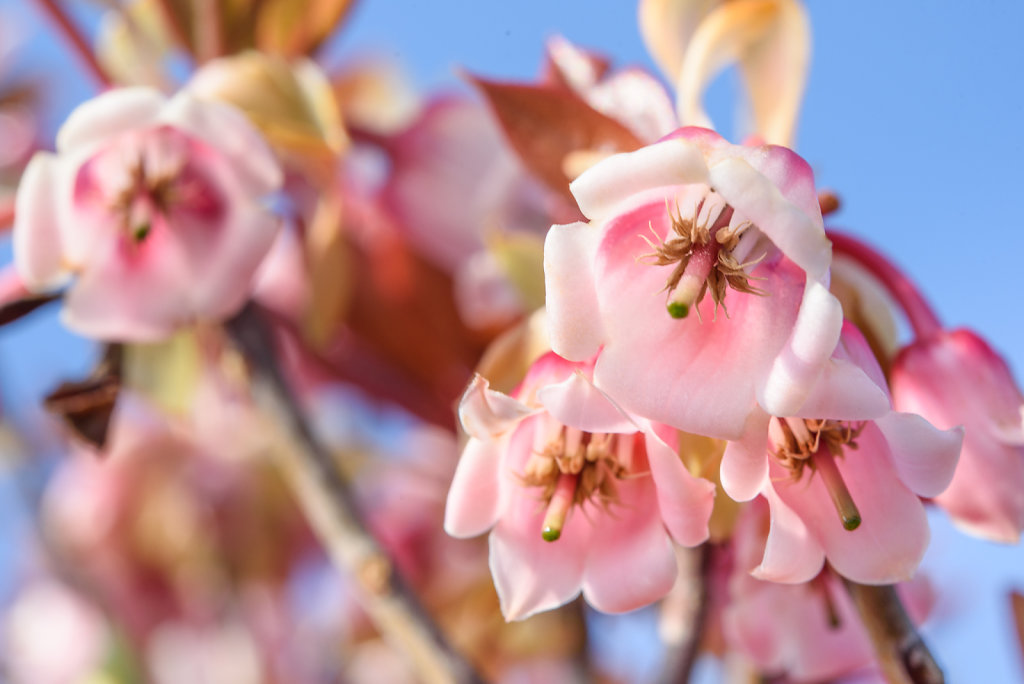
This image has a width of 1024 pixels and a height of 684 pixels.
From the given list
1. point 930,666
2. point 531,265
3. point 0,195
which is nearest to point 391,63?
point 0,195

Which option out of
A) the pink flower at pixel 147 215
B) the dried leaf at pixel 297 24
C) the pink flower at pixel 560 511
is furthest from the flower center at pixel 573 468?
the dried leaf at pixel 297 24

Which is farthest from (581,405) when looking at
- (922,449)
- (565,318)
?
(922,449)

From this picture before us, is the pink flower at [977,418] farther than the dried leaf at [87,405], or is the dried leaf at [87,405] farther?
the dried leaf at [87,405]

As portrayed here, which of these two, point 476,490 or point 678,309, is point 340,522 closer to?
point 476,490

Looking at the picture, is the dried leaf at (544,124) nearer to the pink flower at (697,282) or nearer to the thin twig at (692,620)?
the pink flower at (697,282)

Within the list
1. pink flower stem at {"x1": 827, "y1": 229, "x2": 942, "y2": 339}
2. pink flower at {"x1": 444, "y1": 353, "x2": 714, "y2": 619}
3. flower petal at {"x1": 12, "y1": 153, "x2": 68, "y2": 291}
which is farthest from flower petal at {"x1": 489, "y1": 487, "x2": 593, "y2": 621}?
flower petal at {"x1": 12, "y1": 153, "x2": 68, "y2": 291}
